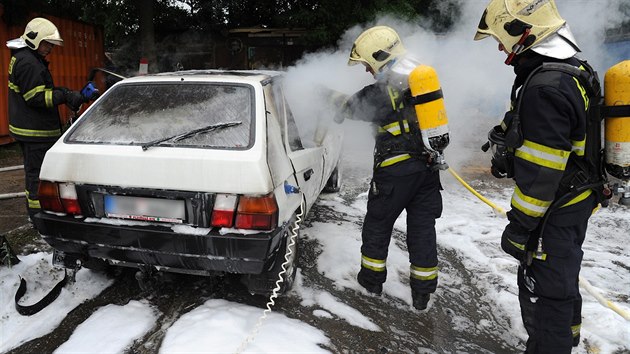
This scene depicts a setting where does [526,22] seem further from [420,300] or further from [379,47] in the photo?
[420,300]

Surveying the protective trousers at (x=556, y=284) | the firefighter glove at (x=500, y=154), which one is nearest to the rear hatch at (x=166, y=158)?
the firefighter glove at (x=500, y=154)

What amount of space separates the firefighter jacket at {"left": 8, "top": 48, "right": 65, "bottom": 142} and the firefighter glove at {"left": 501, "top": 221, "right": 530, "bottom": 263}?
12.8ft

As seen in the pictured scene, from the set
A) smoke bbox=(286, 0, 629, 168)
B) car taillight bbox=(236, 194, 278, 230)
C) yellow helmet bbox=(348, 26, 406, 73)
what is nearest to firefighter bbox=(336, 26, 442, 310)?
yellow helmet bbox=(348, 26, 406, 73)

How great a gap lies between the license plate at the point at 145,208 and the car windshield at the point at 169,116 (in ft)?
1.22

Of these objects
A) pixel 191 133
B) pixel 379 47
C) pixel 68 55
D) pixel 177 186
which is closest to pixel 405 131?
pixel 379 47

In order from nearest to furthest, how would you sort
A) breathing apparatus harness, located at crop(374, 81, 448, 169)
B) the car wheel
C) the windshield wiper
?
the windshield wiper → breathing apparatus harness, located at crop(374, 81, 448, 169) → the car wheel

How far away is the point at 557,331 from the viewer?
97.3 inches

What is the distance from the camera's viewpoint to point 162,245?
105 inches

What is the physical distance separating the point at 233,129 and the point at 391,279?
2040 mm

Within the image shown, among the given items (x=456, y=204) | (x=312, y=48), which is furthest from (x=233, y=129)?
(x=312, y=48)

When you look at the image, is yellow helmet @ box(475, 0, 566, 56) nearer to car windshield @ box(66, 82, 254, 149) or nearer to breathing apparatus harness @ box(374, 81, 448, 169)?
breathing apparatus harness @ box(374, 81, 448, 169)

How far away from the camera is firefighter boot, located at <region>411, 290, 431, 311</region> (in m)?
3.44

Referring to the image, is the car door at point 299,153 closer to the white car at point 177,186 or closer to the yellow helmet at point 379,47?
the white car at point 177,186

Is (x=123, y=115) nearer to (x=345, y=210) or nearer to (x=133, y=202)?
(x=133, y=202)
